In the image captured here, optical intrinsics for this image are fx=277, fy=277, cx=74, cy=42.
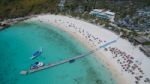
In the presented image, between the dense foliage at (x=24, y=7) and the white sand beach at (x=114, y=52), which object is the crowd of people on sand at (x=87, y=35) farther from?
the dense foliage at (x=24, y=7)

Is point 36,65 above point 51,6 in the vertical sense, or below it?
below

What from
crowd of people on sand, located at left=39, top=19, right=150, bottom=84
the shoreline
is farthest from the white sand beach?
the shoreline

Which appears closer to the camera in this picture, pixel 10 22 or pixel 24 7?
pixel 10 22

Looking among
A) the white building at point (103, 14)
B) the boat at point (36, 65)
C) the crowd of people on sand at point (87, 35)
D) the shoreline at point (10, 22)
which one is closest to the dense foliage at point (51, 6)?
the shoreline at point (10, 22)

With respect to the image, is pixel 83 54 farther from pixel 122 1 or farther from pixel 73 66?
pixel 122 1

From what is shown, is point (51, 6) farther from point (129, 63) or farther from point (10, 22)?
point (129, 63)

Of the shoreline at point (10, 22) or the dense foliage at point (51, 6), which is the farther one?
the dense foliage at point (51, 6)

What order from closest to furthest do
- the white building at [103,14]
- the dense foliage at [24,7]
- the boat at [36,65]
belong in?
the boat at [36,65] < the white building at [103,14] < the dense foliage at [24,7]

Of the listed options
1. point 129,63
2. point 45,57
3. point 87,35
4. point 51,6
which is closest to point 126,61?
point 129,63
